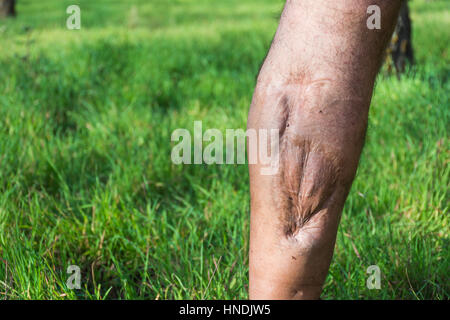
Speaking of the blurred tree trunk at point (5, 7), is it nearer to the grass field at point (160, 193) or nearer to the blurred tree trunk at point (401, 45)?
the grass field at point (160, 193)

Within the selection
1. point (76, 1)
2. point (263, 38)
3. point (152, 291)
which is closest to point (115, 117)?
point (152, 291)

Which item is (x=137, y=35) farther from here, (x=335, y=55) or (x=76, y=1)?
(x=76, y=1)

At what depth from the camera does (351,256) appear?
4.77 feet

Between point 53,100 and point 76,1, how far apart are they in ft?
30.3

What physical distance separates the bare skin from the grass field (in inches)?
19.4

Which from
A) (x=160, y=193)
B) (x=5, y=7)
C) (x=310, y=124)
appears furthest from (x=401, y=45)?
(x=5, y=7)

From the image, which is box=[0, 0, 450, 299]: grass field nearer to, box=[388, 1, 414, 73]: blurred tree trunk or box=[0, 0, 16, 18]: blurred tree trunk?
box=[388, 1, 414, 73]: blurred tree trunk

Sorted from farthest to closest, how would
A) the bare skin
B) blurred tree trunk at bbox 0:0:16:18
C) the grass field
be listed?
blurred tree trunk at bbox 0:0:16:18 → the grass field → the bare skin

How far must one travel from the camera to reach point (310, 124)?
2.62 ft

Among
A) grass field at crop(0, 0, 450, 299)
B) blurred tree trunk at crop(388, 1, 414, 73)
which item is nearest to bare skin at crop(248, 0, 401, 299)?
grass field at crop(0, 0, 450, 299)

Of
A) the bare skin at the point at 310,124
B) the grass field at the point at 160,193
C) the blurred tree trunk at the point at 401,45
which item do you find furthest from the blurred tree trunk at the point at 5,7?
the bare skin at the point at 310,124

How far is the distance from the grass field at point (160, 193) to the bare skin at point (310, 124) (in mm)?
493

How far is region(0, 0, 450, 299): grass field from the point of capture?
138cm

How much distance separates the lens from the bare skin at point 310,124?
79cm
